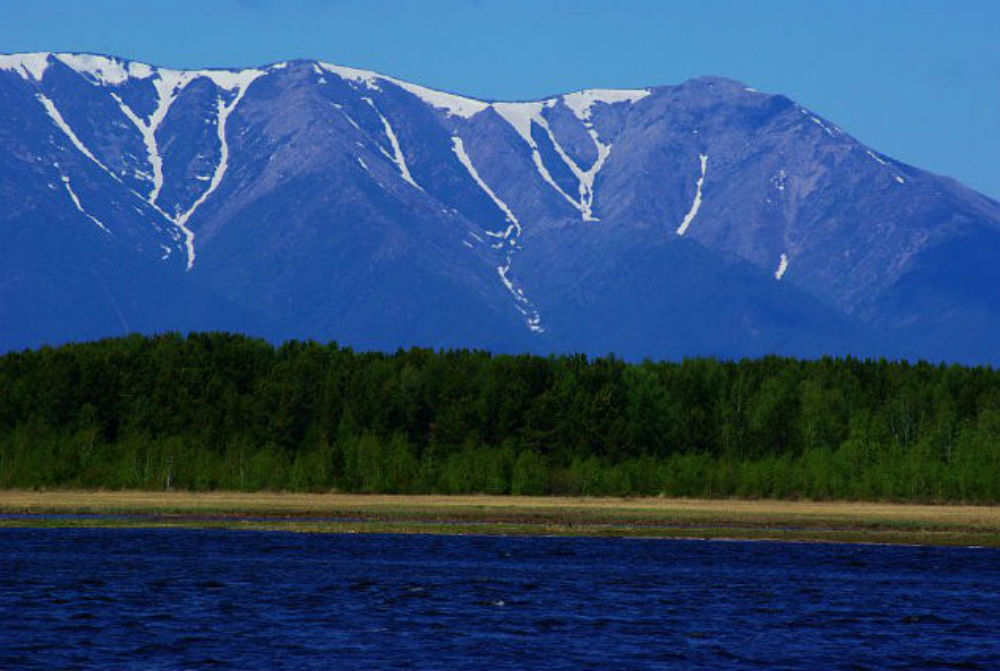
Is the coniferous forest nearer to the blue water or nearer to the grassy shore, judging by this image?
the grassy shore

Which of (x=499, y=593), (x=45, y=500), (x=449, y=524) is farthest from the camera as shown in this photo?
(x=45, y=500)

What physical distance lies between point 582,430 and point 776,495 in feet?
63.9

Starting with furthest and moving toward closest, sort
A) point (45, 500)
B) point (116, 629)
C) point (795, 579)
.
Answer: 1. point (45, 500)
2. point (795, 579)
3. point (116, 629)

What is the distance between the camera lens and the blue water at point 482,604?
53.2 m

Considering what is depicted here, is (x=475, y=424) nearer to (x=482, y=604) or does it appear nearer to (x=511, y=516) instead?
(x=511, y=516)

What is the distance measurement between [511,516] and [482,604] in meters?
45.7

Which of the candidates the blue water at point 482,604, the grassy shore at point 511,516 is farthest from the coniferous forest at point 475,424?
the blue water at point 482,604

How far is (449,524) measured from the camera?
348 ft

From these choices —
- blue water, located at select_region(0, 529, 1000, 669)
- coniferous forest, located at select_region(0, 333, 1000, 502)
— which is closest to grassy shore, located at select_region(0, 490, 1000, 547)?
coniferous forest, located at select_region(0, 333, 1000, 502)

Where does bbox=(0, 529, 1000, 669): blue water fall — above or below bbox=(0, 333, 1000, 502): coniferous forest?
below

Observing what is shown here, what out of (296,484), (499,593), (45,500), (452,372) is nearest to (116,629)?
(499,593)

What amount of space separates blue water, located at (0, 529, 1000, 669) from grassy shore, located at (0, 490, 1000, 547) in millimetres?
5526

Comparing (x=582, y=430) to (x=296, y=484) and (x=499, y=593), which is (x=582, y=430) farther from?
(x=499, y=593)

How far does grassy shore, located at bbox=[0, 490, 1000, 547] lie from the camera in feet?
330
